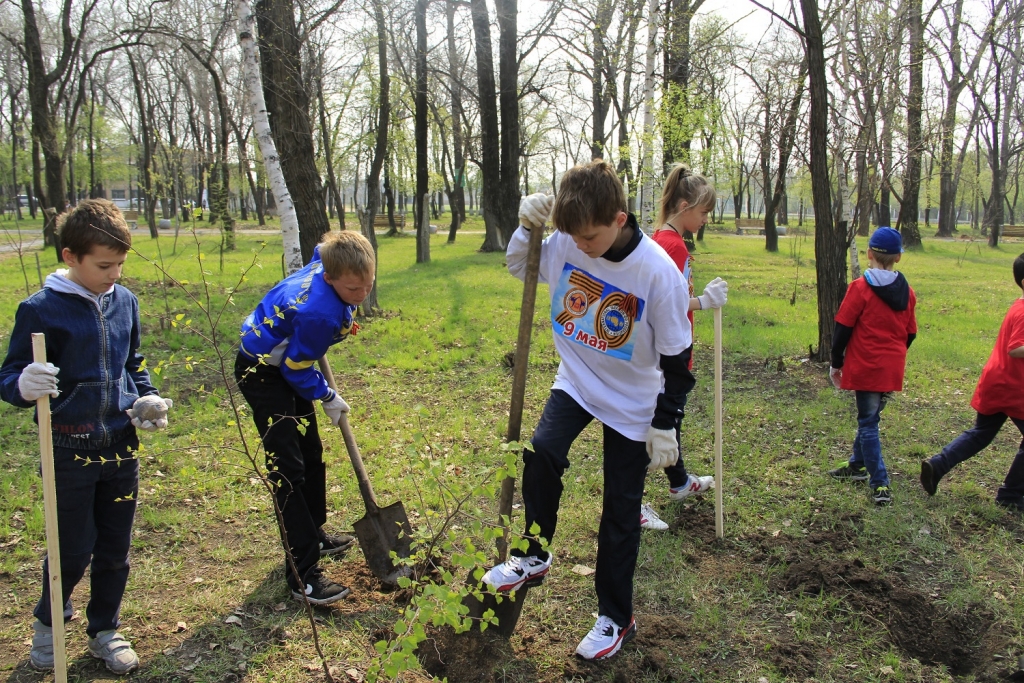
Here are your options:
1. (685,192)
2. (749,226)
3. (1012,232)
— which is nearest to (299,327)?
(685,192)

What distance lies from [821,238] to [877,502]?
3213 mm

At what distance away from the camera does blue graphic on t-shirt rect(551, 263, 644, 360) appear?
259cm

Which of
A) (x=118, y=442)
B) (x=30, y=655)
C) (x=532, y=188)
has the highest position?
(x=532, y=188)

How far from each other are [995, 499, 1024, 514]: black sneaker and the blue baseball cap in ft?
5.32

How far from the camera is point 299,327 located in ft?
9.12

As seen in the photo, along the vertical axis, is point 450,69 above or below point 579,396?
above

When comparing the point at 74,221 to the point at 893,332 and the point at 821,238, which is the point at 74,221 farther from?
the point at 821,238

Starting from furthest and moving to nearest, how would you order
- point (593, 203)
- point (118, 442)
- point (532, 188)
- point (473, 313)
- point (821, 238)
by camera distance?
point (532, 188)
point (473, 313)
point (821, 238)
point (118, 442)
point (593, 203)

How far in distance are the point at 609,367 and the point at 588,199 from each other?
67cm

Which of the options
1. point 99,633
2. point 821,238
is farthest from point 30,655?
point 821,238

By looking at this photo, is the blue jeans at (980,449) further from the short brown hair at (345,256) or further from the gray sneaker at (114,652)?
the gray sneaker at (114,652)

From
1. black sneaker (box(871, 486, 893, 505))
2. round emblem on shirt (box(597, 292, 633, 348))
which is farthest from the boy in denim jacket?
black sneaker (box(871, 486, 893, 505))

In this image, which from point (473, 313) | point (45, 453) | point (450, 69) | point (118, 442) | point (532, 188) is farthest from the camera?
point (532, 188)

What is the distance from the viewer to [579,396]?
2703 mm
